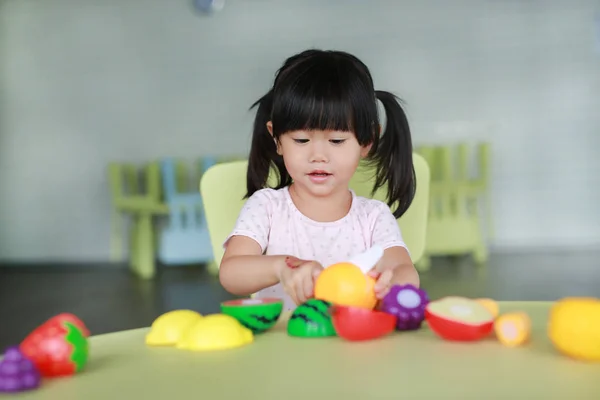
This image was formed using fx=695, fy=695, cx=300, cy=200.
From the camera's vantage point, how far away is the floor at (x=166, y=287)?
336 cm

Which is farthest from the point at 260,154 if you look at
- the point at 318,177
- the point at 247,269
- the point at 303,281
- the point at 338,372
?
the point at 338,372

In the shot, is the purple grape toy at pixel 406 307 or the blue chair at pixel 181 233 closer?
the purple grape toy at pixel 406 307

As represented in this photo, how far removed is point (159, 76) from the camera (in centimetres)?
556

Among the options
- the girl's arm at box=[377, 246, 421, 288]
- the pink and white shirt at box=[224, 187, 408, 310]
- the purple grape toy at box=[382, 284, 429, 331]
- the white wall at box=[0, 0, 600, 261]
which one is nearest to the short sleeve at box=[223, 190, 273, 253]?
the pink and white shirt at box=[224, 187, 408, 310]

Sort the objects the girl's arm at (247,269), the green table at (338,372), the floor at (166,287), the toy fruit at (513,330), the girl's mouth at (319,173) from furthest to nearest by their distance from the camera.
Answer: the floor at (166,287)
the girl's mouth at (319,173)
the girl's arm at (247,269)
the toy fruit at (513,330)
the green table at (338,372)

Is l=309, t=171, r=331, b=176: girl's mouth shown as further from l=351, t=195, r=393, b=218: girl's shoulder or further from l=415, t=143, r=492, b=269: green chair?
l=415, t=143, r=492, b=269: green chair

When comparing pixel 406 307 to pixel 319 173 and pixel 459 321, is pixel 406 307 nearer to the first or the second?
pixel 459 321

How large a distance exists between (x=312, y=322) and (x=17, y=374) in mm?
274

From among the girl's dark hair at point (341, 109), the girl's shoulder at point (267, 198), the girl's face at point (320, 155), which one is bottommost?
the girl's shoulder at point (267, 198)

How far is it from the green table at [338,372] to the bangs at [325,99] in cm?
43

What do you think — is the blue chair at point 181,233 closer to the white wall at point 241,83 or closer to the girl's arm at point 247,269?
the white wall at point 241,83

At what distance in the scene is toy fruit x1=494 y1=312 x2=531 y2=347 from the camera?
24.6 inches

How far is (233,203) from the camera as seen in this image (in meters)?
1.26

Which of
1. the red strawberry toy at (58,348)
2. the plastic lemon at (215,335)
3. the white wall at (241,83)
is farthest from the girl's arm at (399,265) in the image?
the white wall at (241,83)
